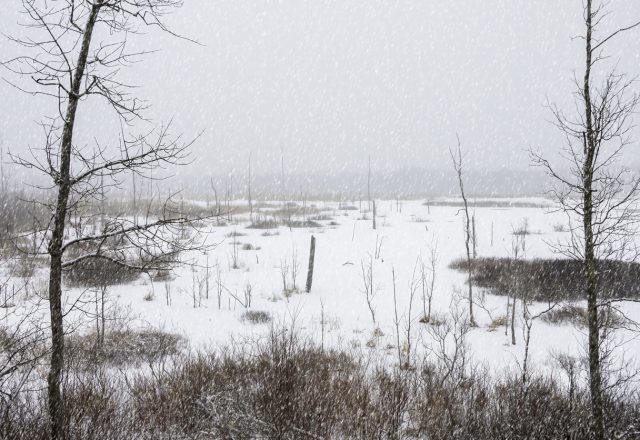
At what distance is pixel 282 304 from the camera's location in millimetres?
15820

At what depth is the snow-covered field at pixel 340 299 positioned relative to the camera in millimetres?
11727

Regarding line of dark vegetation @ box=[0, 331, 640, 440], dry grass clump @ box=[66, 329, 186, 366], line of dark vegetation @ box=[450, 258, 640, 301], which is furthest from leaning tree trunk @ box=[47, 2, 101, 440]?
line of dark vegetation @ box=[450, 258, 640, 301]

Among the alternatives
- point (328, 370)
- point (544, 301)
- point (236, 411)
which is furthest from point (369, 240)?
point (236, 411)

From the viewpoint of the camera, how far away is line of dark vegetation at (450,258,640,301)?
1569 centimetres

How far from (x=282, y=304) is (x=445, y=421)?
1058 centimetres

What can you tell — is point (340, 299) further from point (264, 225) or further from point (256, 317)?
point (264, 225)

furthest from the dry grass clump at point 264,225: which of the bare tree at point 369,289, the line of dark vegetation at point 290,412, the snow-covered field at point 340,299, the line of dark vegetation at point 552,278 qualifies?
the line of dark vegetation at point 290,412

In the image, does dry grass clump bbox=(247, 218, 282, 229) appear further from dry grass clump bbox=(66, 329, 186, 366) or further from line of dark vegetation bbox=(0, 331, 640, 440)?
line of dark vegetation bbox=(0, 331, 640, 440)

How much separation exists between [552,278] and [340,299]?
31.8ft

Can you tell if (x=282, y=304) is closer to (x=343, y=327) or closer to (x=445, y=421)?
(x=343, y=327)

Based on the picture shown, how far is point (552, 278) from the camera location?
17734 millimetres

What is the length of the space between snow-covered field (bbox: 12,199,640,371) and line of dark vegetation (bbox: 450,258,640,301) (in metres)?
0.79

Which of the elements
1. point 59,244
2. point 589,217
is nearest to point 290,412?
point 59,244

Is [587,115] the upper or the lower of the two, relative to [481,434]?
upper
